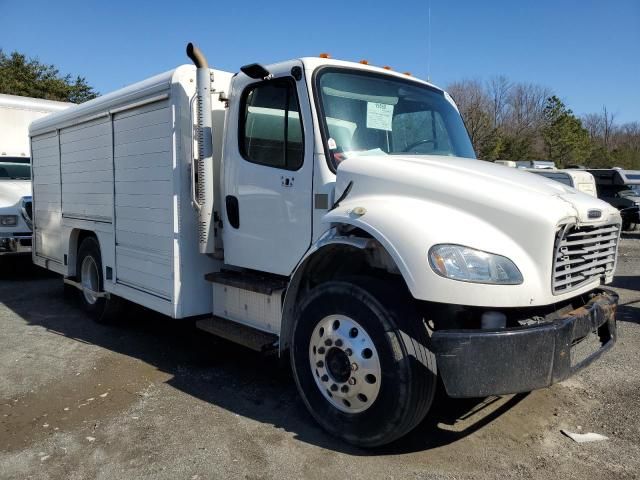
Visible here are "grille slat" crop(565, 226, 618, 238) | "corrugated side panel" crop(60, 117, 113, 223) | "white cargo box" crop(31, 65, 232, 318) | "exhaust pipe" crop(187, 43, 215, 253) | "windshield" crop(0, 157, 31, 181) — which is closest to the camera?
"grille slat" crop(565, 226, 618, 238)

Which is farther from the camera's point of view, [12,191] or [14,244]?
[12,191]

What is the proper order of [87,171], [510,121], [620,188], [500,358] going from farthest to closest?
1. [510,121]
2. [620,188]
3. [87,171]
4. [500,358]

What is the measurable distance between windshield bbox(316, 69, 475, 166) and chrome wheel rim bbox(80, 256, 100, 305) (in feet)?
13.4

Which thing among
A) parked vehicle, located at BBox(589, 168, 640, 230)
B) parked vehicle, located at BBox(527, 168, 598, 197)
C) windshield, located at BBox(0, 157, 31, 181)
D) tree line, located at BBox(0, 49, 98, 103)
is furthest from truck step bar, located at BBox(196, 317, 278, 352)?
tree line, located at BBox(0, 49, 98, 103)

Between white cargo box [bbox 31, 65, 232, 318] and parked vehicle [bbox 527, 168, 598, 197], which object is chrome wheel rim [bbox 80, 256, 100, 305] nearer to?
white cargo box [bbox 31, 65, 232, 318]

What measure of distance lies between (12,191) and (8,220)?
2.23ft

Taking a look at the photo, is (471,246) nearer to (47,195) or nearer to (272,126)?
(272,126)

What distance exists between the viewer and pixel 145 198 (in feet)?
17.5

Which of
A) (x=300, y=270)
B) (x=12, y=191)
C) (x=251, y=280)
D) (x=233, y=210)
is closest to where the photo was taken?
(x=300, y=270)

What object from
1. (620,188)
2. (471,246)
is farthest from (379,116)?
(620,188)

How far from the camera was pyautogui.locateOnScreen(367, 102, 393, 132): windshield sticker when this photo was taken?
4109 mm

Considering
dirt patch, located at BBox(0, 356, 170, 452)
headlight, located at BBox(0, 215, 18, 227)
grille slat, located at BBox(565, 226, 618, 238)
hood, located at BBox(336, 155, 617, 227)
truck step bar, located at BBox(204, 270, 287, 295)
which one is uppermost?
hood, located at BBox(336, 155, 617, 227)

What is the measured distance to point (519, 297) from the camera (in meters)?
2.98

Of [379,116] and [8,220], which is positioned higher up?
[379,116]
